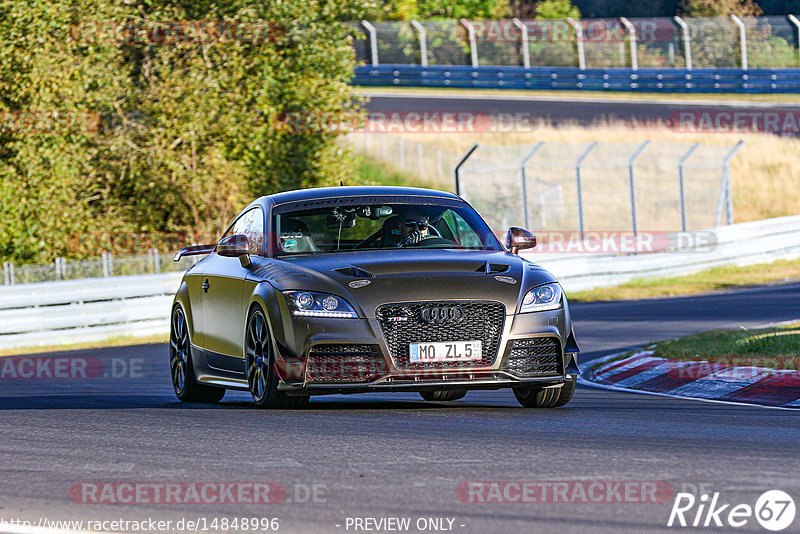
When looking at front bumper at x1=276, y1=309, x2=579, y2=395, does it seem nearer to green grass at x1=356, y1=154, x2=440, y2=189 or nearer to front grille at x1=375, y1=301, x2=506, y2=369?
front grille at x1=375, y1=301, x2=506, y2=369

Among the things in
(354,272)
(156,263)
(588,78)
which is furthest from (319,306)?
(588,78)

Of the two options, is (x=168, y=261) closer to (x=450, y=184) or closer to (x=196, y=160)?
(x=196, y=160)

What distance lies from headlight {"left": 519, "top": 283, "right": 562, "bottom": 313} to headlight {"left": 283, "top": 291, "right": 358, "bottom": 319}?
1.17 m

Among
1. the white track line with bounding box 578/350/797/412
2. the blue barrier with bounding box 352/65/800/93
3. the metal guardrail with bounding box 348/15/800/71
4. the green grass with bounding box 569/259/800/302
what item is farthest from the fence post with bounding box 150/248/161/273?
the blue barrier with bounding box 352/65/800/93

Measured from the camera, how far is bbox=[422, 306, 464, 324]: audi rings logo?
31.6 feet

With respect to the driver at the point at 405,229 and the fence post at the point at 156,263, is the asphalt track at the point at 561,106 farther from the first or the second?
the driver at the point at 405,229

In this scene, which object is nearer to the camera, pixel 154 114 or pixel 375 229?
pixel 375 229

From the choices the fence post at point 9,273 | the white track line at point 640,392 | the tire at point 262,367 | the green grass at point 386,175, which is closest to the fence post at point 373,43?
the green grass at point 386,175

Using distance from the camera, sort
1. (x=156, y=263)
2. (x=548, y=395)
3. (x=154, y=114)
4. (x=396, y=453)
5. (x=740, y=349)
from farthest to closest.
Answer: (x=154, y=114), (x=156, y=263), (x=740, y=349), (x=548, y=395), (x=396, y=453)

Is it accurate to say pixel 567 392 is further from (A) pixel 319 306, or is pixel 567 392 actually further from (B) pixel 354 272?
(A) pixel 319 306

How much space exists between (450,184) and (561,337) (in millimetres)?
34543

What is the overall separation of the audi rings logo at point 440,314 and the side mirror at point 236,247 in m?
1.82

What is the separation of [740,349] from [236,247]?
5058 millimetres

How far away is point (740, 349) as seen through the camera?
13.4 m
